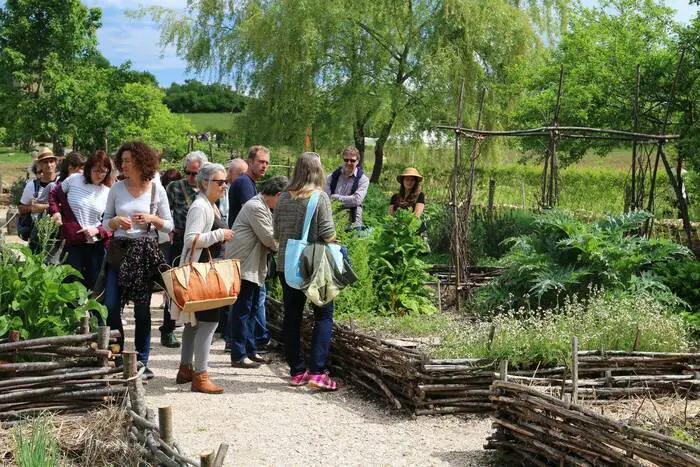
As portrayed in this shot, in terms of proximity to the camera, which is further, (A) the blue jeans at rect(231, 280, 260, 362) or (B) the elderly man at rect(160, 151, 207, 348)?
(B) the elderly man at rect(160, 151, 207, 348)

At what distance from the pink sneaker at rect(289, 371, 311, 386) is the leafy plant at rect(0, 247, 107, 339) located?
1.77 meters

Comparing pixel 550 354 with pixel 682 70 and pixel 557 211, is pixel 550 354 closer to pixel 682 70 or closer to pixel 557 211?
pixel 557 211

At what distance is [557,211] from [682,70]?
4652 millimetres

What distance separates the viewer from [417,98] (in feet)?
73.5

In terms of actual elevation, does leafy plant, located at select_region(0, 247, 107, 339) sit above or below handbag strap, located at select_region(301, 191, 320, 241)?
below

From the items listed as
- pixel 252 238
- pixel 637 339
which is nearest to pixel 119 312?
pixel 252 238

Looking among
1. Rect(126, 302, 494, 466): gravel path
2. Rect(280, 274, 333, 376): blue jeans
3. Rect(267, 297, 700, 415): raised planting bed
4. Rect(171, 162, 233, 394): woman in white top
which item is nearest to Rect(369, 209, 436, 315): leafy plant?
Rect(280, 274, 333, 376): blue jeans

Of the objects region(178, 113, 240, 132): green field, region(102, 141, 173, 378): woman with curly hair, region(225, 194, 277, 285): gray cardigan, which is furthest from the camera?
region(178, 113, 240, 132): green field

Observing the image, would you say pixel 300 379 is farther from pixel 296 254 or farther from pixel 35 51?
pixel 35 51

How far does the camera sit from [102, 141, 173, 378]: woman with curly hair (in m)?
6.04

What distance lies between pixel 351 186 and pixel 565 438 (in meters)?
5.22

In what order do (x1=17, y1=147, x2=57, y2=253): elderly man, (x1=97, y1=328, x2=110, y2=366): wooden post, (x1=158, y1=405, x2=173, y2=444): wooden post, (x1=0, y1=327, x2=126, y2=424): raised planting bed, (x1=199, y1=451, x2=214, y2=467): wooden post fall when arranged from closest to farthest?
1. (x1=199, y1=451, x2=214, y2=467): wooden post
2. (x1=158, y1=405, x2=173, y2=444): wooden post
3. (x1=0, y1=327, x2=126, y2=424): raised planting bed
4. (x1=97, y1=328, x2=110, y2=366): wooden post
5. (x1=17, y1=147, x2=57, y2=253): elderly man

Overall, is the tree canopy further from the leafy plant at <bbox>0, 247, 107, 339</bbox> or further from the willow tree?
the leafy plant at <bbox>0, 247, 107, 339</bbox>

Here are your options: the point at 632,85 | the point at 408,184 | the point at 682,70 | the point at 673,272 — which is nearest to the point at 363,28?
the point at 632,85
